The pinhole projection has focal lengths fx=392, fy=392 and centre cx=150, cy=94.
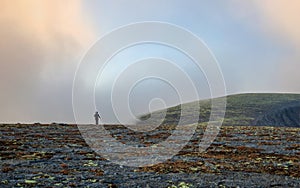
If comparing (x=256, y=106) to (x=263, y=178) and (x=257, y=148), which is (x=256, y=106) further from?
(x=263, y=178)

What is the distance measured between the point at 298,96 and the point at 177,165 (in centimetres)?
10932

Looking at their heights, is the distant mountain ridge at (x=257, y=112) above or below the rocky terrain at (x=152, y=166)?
above

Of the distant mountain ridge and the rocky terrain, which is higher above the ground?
the distant mountain ridge

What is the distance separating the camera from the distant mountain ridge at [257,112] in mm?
83000

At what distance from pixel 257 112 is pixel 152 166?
71.9m

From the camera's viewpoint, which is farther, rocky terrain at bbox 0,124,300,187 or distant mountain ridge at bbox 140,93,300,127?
distant mountain ridge at bbox 140,93,300,127

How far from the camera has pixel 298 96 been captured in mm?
126125

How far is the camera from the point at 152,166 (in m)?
26.8

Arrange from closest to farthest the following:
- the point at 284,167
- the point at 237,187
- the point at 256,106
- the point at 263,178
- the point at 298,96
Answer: the point at 237,187, the point at 263,178, the point at 284,167, the point at 256,106, the point at 298,96

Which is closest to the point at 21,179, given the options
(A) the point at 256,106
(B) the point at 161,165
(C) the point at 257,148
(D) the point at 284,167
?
(B) the point at 161,165

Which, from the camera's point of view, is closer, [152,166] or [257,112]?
[152,166]

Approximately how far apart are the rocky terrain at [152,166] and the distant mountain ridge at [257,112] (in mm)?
38809

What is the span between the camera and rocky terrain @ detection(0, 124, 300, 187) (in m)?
22.2

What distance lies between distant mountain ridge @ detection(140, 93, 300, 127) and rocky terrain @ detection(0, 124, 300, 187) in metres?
38.8
